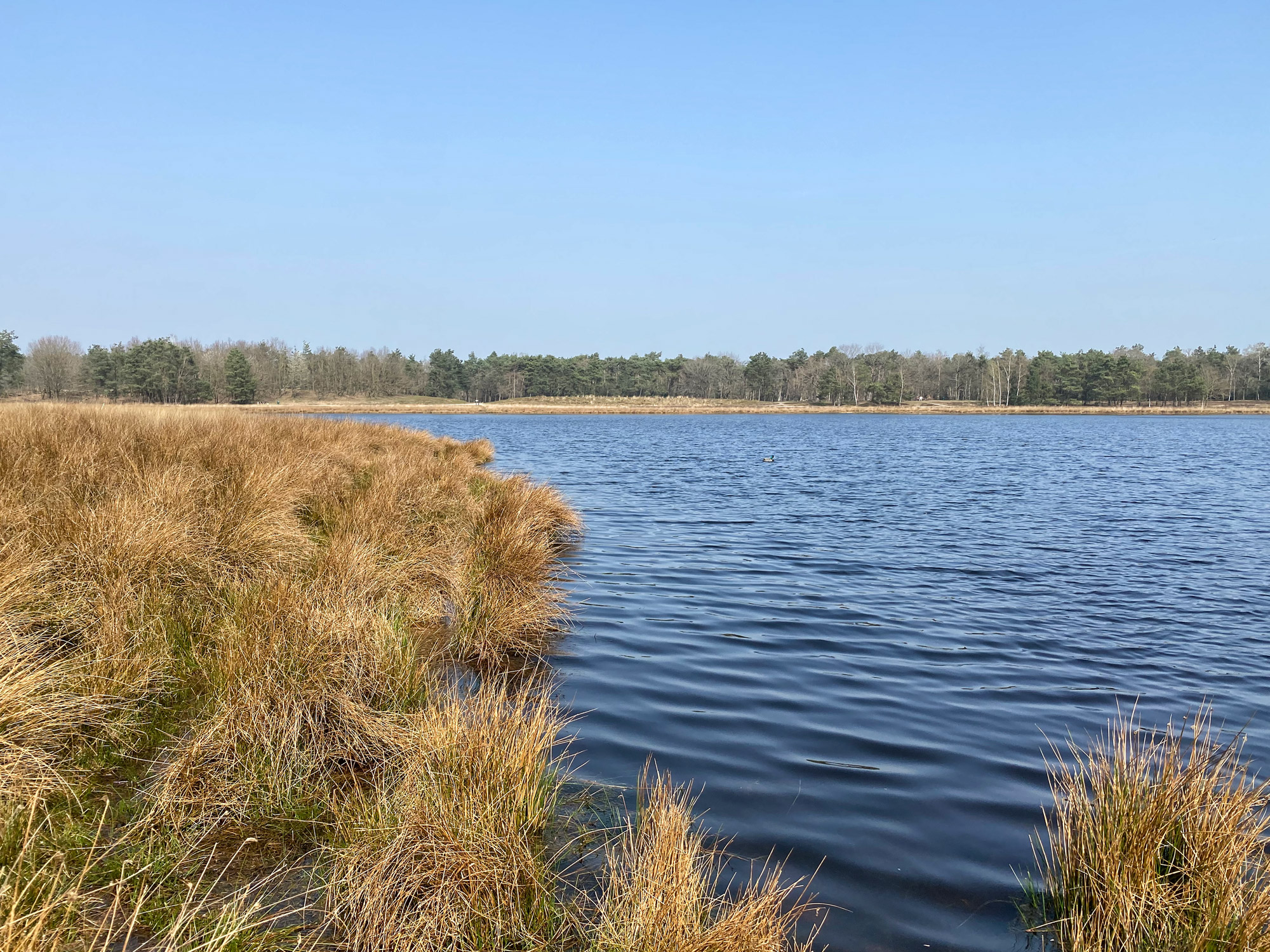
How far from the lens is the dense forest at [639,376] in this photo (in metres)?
90.9

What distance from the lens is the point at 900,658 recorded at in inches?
306

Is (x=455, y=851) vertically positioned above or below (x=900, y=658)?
above

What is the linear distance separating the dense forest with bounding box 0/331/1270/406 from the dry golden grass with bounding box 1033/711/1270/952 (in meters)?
90.1

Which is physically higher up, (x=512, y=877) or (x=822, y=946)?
(x=512, y=877)

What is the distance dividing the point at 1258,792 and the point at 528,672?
5.01 m

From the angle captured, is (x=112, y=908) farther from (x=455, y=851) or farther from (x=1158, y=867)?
(x=1158, y=867)

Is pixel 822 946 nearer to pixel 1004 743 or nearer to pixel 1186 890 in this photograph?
pixel 1186 890

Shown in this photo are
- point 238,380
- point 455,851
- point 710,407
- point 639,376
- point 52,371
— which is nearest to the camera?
point 455,851

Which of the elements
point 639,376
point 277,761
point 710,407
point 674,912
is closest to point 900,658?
point 674,912

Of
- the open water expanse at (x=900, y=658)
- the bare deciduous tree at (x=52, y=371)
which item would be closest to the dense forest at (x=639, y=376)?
the bare deciduous tree at (x=52, y=371)

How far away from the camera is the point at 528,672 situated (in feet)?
22.4

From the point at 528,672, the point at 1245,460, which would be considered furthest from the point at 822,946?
the point at 1245,460

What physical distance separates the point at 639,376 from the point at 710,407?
22.0 meters

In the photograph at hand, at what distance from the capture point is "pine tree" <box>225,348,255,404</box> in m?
95.8
